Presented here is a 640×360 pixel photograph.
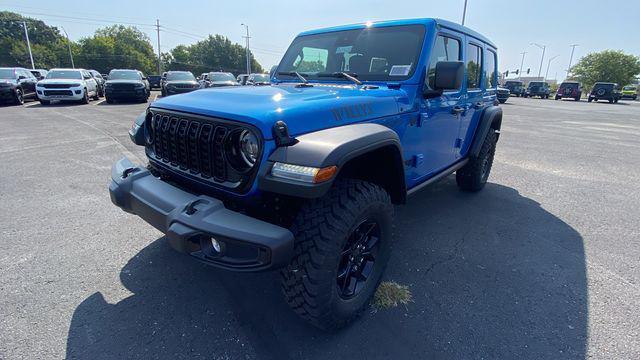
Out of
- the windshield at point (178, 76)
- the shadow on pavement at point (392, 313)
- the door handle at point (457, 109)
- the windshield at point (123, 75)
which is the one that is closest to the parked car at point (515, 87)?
the windshield at point (178, 76)

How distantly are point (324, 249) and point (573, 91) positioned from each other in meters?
42.6

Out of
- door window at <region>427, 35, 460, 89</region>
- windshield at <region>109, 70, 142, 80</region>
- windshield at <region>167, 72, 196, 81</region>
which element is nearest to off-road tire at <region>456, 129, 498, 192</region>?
door window at <region>427, 35, 460, 89</region>

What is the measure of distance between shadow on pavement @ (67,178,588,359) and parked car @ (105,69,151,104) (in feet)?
50.3

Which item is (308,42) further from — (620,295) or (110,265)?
(620,295)

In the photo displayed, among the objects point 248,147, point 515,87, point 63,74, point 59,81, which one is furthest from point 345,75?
point 515,87

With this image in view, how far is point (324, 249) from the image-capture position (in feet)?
6.02

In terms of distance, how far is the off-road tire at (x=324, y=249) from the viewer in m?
1.85

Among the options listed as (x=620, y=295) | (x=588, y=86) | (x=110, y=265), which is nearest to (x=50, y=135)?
(x=110, y=265)

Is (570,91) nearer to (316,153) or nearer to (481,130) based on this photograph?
(481,130)

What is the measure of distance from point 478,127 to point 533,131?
335 inches

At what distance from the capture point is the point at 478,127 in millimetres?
4426

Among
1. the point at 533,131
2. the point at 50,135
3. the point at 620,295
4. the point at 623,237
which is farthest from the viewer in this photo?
the point at 533,131

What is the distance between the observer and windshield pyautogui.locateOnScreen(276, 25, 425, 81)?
294cm

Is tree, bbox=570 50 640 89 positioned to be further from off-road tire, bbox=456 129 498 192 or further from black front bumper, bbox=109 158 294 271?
black front bumper, bbox=109 158 294 271
